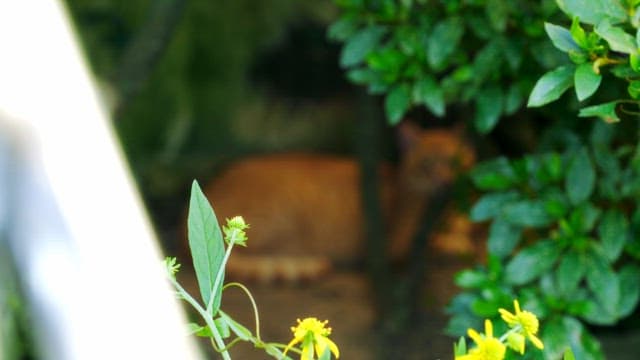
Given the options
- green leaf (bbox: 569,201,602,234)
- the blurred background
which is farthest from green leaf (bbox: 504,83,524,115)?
the blurred background

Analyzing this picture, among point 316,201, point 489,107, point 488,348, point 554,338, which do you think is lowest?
point 488,348

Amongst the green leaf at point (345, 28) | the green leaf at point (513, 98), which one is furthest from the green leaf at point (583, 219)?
the green leaf at point (345, 28)

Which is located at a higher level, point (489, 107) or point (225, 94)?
point (225, 94)

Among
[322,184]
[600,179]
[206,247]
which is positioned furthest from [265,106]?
[206,247]

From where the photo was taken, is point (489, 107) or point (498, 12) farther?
point (489, 107)

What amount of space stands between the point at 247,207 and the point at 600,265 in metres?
3.15

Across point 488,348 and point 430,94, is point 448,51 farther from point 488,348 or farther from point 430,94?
point 488,348

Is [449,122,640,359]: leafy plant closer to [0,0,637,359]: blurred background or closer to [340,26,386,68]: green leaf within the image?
[340,26,386,68]: green leaf

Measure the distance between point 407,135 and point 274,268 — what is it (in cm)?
87

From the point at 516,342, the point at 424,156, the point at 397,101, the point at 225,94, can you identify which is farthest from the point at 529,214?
the point at 225,94

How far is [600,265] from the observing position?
5.57ft

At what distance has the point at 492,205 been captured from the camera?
1.85 meters

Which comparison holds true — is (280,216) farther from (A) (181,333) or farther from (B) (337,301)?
(A) (181,333)

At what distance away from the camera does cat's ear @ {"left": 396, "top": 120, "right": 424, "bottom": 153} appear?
473 cm
